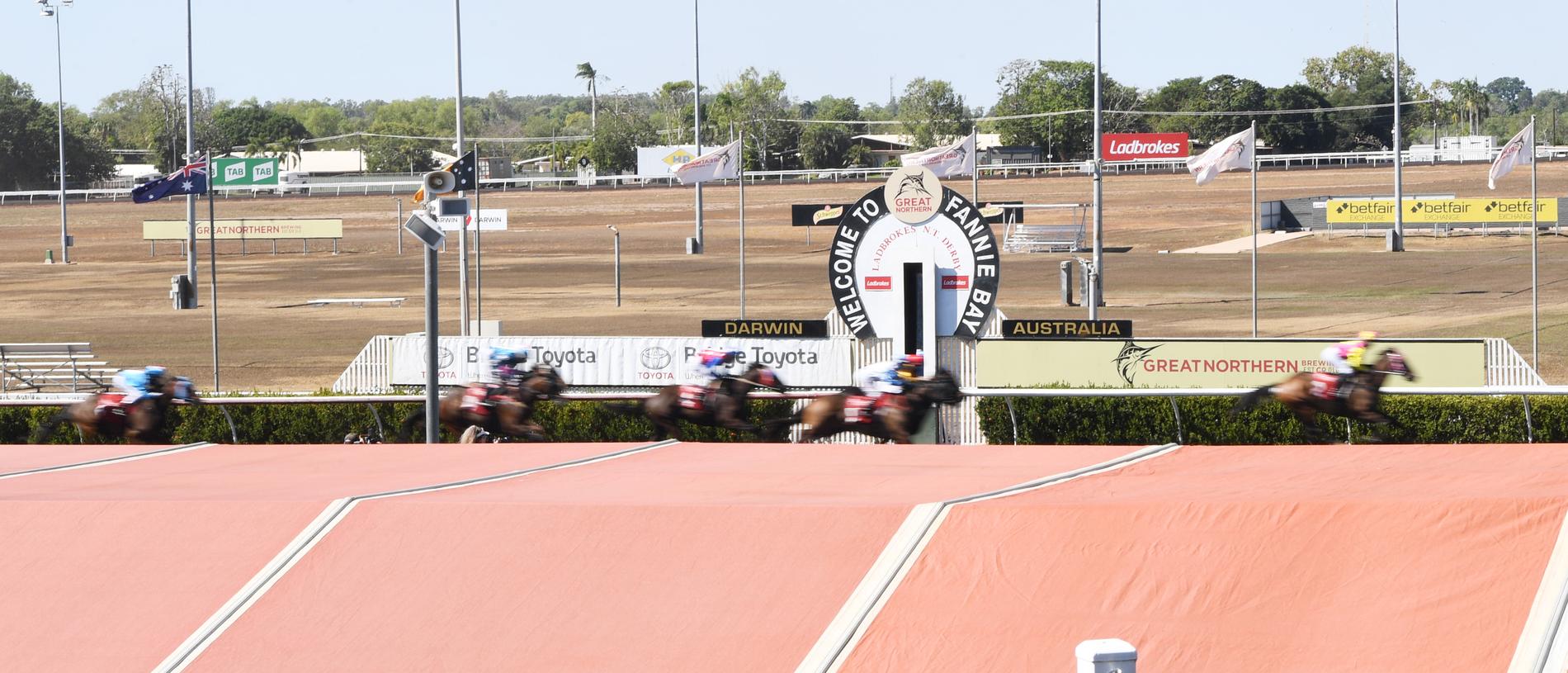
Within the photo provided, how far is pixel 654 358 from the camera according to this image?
23.2 m

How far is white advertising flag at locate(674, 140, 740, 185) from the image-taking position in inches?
1356

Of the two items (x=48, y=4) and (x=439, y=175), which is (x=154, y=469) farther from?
(x=48, y=4)

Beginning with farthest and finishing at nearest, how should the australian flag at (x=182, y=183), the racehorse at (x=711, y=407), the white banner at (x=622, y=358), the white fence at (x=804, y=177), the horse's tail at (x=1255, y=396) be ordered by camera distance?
the white fence at (x=804, y=177), the australian flag at (x=182, y=183), the white banner at (x=622, y=358), the racehorse at (x=711, y=407), the horse's tail at (x=1255, y=396)

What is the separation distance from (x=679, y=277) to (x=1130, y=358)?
3155 centimetres

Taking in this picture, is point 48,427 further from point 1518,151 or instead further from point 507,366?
point 1518,151

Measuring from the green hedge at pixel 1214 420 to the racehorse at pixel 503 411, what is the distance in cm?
531

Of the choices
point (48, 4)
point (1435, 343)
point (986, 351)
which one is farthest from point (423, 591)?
point (48, 4)

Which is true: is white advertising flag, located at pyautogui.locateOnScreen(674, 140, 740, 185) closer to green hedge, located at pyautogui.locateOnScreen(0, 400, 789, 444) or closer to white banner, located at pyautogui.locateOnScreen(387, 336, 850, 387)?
white banner, located at pyautogui.locateOnScreen(387, 336, 850, 387)

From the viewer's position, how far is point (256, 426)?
761 inches

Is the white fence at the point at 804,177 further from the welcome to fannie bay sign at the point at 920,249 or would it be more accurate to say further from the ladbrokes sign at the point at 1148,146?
the welcome to fannie bay sign at the point at 920,249

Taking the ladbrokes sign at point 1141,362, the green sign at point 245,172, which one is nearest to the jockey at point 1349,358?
the ladbrokes sign at point 1141,362

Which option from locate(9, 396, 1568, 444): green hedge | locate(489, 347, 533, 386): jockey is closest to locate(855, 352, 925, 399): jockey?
locate(9, 396, 1568, 444): green hedge

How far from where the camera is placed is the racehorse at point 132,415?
15938 millimetres

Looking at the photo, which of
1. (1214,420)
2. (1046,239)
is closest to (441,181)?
(1214,420)
